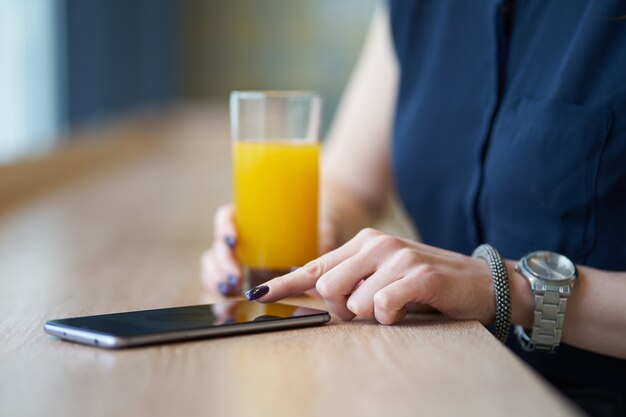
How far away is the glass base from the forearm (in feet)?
0.92

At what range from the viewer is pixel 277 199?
0.94 metres

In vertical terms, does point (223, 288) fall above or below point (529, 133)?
below

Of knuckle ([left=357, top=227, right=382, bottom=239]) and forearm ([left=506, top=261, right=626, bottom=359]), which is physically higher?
knuckle ([left=357, top=227, right=382, bottom=239])

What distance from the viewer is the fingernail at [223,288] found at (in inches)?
36.0

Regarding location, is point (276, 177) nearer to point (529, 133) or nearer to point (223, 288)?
point (223, 288)

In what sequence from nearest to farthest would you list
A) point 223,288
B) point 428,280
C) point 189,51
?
point 428,280 → point 223,288 → point 189,51

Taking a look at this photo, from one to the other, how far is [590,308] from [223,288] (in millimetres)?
404

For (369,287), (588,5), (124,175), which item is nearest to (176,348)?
(369,287)

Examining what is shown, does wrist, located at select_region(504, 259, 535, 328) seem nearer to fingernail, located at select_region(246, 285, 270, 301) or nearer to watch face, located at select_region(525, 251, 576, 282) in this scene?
watch face, located at select_region(525, 251, 576, 282)

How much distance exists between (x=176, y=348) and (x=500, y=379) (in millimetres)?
267

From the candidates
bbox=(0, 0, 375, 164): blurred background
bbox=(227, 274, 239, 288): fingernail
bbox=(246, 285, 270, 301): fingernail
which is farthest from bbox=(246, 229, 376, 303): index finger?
bbox=(0, 0, 375, 164): blurred background

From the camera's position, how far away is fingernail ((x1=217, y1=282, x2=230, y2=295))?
914 millimetres

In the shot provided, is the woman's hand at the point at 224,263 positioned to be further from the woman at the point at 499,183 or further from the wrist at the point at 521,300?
the wrist at the point at 521,300

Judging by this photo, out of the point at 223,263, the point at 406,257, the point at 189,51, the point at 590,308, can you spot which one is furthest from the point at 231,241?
the point at 189,51
